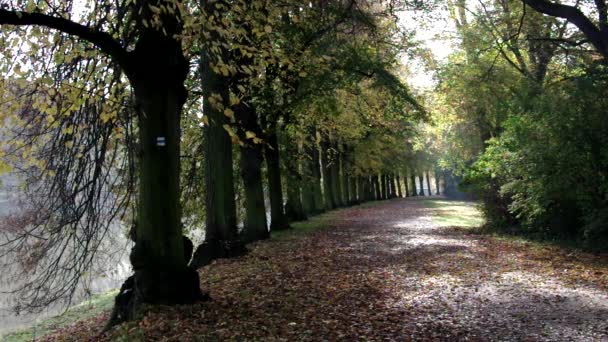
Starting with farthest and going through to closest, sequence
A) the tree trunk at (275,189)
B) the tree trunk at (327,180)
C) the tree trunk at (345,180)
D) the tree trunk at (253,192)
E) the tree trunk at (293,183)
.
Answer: the tree trunk at (345,180) < the tree trunk at (327,180) < the tree trunk at (293,183) < the tree trunk at (275,189) < the tree trunk at (253,192)

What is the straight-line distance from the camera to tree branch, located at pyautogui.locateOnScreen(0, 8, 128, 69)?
18.3 feet

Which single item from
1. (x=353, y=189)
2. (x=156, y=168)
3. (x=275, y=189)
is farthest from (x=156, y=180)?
(x=353, y=189)

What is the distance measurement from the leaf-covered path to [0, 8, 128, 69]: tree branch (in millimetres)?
3399

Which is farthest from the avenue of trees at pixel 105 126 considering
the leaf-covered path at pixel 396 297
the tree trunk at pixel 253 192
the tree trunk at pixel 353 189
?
the tree trunk at pixel 353 189

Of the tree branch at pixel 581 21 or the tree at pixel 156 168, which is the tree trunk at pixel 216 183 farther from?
the tree branch at pixel 581 21

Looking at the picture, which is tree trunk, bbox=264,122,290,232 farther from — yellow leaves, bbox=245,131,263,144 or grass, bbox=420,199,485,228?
yellow leaves, bbox=245,131,263,144

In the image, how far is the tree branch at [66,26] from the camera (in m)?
5.58

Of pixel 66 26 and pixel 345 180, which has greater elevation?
pixel 66 26

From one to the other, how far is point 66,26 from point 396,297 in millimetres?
6101

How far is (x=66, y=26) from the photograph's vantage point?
6.03 m

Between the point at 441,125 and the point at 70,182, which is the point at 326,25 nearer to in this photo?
the point at 70,182

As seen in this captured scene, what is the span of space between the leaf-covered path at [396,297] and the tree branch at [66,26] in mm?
3399

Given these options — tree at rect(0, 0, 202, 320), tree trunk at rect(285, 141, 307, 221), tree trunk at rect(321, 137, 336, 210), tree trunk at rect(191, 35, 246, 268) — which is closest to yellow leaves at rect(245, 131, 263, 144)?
tree at rect(0, 0, 202, 320)

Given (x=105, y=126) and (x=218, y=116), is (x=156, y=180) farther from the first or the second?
(x=218, y=116)
